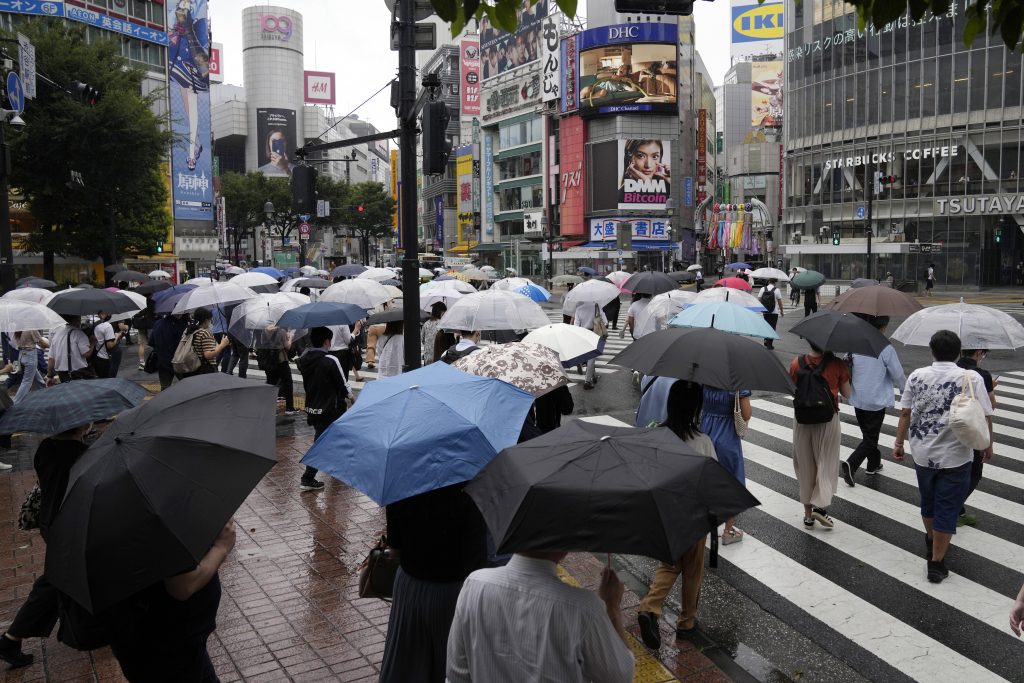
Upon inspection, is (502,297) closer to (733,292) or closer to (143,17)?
(733,292)

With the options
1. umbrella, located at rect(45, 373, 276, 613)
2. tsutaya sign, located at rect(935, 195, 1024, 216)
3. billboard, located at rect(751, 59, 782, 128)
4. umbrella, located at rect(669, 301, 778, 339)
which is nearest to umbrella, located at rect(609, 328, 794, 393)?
umbrella, located at rect(669, 301, 778, 339)

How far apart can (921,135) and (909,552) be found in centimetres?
5508

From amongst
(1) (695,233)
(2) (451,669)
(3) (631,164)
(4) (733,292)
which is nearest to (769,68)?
(1) (695,233)

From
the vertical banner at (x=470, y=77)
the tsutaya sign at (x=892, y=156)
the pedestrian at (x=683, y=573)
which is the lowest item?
the pedestrian at (x=683, y=573)

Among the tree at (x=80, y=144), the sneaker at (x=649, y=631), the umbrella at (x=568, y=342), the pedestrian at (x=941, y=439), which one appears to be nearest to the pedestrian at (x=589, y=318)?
the umbrella at (x=568, y=342)

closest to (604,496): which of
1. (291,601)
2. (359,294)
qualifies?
(291,601)

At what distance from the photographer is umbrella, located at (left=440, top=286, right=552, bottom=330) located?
9898 mm

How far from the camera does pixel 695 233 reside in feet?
261

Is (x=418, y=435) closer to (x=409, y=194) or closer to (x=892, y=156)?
(x=409, y=194)

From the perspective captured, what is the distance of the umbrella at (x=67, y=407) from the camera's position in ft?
15.1

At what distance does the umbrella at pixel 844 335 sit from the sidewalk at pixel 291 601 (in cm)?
285

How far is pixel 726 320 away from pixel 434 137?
144 inches

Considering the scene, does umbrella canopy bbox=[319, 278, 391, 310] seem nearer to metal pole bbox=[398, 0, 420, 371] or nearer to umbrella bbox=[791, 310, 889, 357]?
metal pole bbox=[398, 0, 420, 371]

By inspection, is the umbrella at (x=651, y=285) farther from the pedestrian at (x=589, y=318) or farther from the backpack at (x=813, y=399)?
the backpack at (x=813, y=399)
